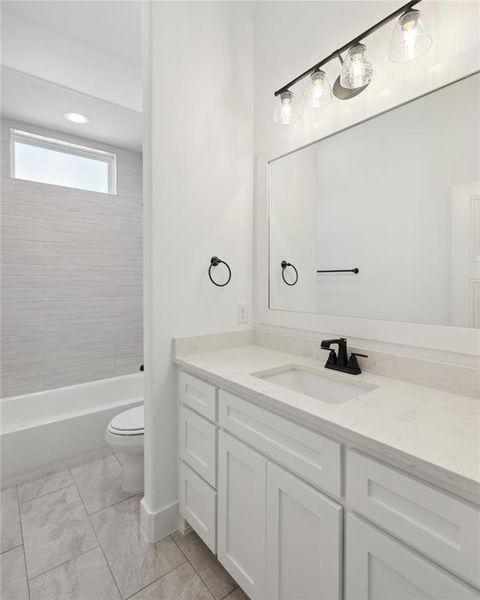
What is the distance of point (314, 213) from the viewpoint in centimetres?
158

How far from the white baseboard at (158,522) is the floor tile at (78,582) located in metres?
0.21

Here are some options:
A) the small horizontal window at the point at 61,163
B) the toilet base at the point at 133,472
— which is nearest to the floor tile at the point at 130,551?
the toilet base at the point at 133,472

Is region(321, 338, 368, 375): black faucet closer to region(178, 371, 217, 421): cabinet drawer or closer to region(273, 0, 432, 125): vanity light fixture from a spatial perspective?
region(178, 371, 217, 421): cabinet drawer

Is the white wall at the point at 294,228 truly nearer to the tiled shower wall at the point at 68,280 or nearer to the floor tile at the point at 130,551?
the floor tile at the point at 130,551

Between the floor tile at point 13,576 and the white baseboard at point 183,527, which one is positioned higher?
the white baseboard at point 183,527

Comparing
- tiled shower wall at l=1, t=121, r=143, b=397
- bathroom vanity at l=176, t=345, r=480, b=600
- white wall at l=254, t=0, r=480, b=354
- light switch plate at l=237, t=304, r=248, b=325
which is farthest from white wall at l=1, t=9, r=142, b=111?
bathroom vanity at l=176, t=345, r=480, b=600

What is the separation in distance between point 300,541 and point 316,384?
1.94 feet

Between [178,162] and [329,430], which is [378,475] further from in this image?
[178,162]

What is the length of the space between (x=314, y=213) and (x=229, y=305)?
0.69 metres

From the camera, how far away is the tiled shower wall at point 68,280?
2459mm

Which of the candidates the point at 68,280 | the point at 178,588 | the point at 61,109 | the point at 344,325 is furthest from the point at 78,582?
the point at 61,109

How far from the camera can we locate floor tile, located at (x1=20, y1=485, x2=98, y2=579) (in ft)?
→ 4.51

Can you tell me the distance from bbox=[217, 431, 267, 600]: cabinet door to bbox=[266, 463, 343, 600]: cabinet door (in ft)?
0.15

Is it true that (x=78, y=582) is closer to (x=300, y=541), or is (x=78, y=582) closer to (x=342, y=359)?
(x=300, y=541)
